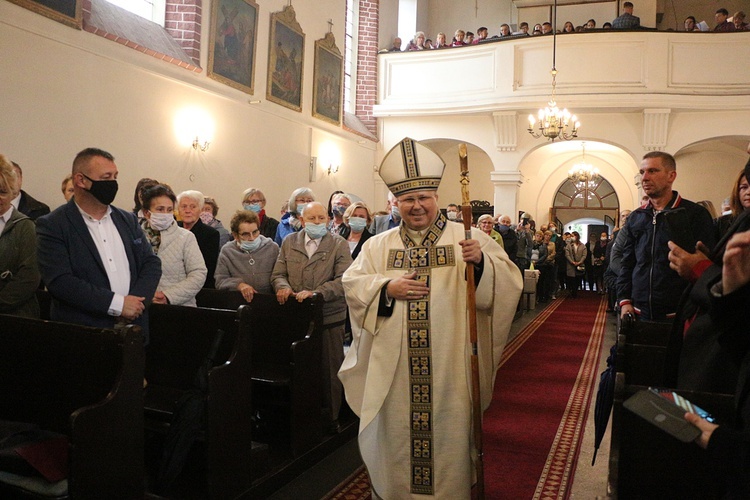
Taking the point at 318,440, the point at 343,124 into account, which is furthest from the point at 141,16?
the point at 318,440

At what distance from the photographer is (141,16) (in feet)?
26.6

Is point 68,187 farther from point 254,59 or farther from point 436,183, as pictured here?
point 254,59

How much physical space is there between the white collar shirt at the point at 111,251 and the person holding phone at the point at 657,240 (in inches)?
104

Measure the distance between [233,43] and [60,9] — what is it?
308 centimetres

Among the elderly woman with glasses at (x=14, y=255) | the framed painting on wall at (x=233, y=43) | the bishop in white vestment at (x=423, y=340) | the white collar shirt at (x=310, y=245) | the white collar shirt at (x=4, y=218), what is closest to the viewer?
the bishop in white vestment at (x=423, y=340)

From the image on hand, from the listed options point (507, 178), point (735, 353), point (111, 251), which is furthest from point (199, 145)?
point (735, 353)

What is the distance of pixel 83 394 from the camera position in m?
2.48

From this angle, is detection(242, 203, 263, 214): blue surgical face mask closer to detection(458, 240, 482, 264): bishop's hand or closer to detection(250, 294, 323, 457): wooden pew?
detection(250, 294, 323, 457): wooden pew

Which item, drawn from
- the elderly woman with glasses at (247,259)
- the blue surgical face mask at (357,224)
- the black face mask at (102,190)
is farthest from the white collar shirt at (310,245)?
the black face mask at (102,190)

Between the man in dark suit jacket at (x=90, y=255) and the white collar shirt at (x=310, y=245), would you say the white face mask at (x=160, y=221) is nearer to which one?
the man in dark suit jacket at (x=90, y=255)

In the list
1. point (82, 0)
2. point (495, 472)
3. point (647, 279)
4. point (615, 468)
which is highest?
point (82, 0)

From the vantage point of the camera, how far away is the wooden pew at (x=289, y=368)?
3.82 m

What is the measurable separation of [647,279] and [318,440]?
2.23 metres

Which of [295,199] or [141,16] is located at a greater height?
[141,16]
